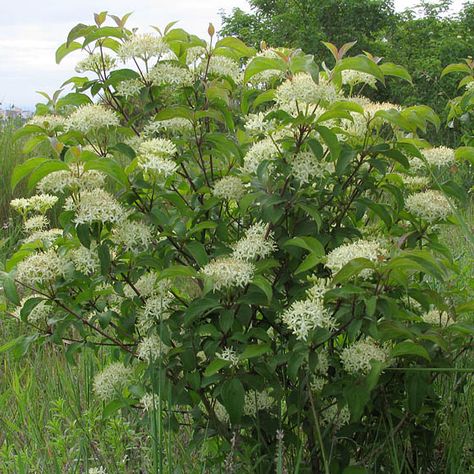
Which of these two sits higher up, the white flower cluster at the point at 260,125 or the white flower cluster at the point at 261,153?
the white flower cluster at the point at 260,125

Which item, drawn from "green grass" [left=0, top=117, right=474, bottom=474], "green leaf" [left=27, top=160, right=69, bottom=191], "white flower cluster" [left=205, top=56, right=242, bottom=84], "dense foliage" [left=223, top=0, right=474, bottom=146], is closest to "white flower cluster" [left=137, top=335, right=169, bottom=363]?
"green grass" [left=0, top=117, right=474, bottom=474]

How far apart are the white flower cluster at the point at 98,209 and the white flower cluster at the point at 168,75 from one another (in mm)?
343

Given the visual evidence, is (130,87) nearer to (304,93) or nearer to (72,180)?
(72,180)

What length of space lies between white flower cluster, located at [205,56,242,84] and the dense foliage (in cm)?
1376

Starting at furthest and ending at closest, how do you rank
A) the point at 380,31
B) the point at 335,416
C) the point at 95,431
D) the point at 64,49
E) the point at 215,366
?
1. the point at 380,31
2. the point at 95,431
3. the point at 64,49
4. the point at 335,416
5. the point at 215,366

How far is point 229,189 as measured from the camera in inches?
71.7

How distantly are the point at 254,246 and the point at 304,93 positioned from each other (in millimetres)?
380

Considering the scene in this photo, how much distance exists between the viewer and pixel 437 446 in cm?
233

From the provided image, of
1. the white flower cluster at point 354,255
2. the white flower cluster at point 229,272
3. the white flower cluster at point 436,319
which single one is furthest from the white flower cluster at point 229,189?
the white flower cluster at point 436,319

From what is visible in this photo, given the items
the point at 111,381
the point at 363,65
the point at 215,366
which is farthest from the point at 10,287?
the point at 363,65

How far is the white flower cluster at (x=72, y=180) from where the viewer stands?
1776mm

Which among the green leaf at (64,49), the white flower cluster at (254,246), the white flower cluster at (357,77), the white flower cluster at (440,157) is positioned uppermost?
the green leaf at (64,49)

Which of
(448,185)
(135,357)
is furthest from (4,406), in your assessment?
(448,185)

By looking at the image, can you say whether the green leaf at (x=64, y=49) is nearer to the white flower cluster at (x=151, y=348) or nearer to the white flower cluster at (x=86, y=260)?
the white flower cluster at (x=86, y=260)
